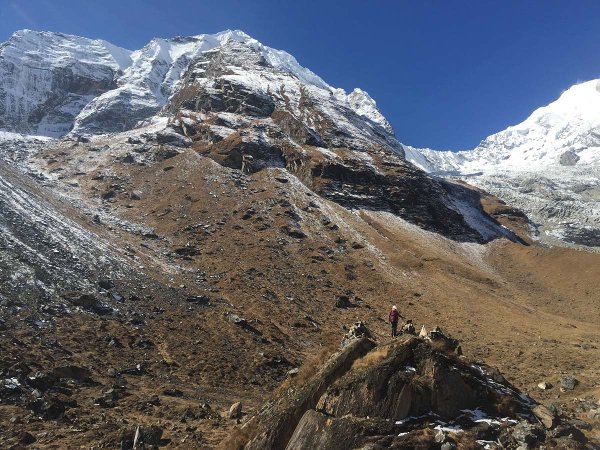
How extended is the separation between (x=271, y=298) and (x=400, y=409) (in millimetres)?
31708

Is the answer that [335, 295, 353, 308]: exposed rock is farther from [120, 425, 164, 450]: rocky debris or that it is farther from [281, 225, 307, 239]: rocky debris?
[120, 425, 164, 450]: rocky debris

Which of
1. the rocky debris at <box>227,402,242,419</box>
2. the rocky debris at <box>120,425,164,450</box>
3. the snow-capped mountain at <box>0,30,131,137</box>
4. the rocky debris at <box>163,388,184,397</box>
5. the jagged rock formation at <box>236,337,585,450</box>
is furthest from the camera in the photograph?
the snow-capped mountain at <box>0,30,131,137</box>

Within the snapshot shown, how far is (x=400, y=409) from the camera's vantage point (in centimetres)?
1324

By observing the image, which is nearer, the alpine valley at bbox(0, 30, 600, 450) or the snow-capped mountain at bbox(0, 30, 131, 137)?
the alpine valley at bbox(0, 30, 600, 450)

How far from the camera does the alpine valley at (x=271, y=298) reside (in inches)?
561

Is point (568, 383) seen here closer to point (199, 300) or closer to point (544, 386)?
point (544, 386)

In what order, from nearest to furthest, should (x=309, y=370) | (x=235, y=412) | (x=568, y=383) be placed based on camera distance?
(x=309, y=370)
(x=235, y=412)
(x=568, y=383)

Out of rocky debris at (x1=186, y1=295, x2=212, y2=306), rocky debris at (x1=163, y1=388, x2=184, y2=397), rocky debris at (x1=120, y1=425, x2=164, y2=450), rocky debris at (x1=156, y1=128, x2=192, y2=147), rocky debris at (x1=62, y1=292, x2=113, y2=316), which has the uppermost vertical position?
rocky debris at (x1=156, y1=128, x2=192, y2=147)

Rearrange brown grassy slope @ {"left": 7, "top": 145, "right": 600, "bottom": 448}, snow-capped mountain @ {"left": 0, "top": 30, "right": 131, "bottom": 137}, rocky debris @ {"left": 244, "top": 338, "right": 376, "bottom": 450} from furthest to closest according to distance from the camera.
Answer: snow-capped mountain @ {"left": 0, "top": 30, "right": 131, "bottom": 137} < brown grassy slope @ {"left": 7, "top": 145, "right": 600, "bottom": 448} < rocky debris @ {"left": 244, "top": 338, "right": 376, "bottom": 450}

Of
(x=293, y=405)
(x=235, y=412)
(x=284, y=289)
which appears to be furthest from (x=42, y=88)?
(x=293, y=405)

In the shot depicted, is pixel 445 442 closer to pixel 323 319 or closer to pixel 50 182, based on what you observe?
pixel 323 319

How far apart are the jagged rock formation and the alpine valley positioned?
0.06m

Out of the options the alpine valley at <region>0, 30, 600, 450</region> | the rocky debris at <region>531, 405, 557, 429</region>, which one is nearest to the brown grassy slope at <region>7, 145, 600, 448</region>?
the alpine valley at <region>0, 30, 600, 450</region>

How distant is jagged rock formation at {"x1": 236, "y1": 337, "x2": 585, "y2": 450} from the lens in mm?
12664
